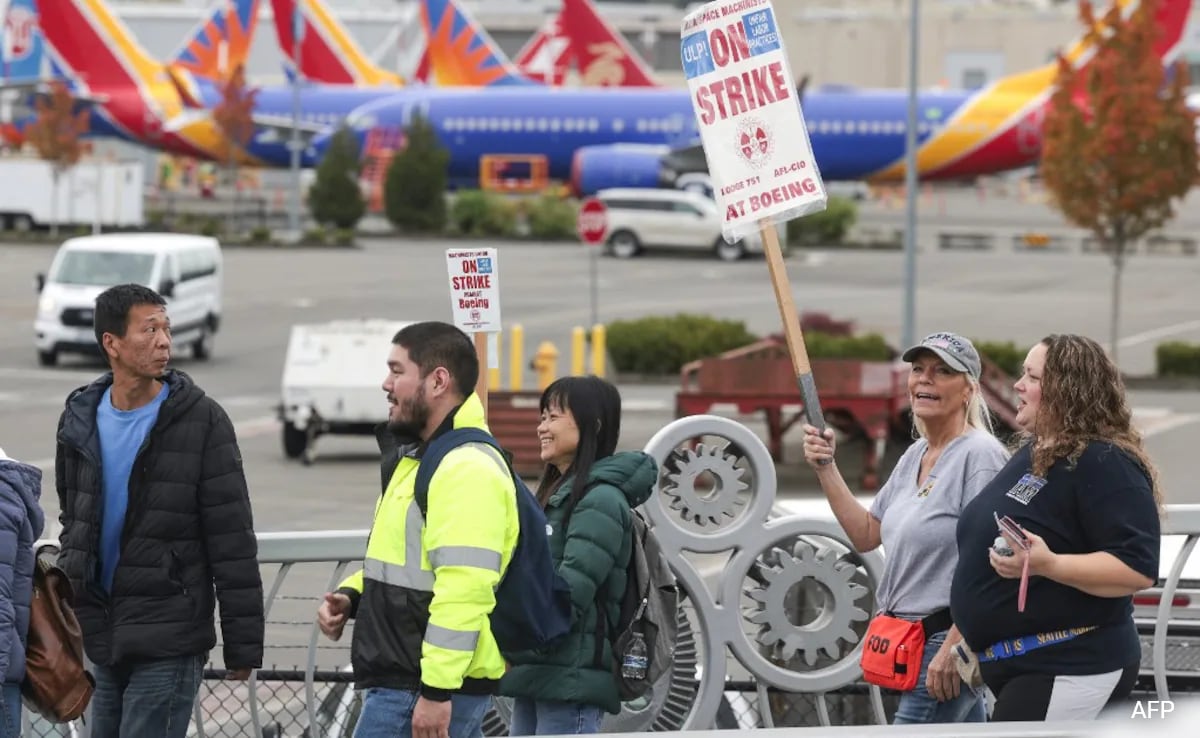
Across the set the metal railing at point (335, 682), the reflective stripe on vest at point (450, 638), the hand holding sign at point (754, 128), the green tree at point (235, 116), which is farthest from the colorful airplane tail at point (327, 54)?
the reflective stripe on vest at point (450, 638)

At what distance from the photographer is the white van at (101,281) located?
1103 inches

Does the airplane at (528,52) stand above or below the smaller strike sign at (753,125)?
above

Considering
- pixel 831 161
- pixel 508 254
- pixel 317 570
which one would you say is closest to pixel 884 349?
pixel 317 570

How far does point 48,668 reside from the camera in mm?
5512

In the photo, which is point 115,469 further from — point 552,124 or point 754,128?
point 552,124

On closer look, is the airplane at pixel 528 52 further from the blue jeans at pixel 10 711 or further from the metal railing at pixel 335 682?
the blue jeans at pixel 10 711

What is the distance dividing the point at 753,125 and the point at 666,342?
22.6 meters

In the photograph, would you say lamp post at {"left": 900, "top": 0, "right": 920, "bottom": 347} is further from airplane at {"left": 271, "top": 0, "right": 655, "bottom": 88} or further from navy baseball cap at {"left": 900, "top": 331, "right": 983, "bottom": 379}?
airplane at {"left": 271, "top": 0, "right": 655, "bottom": 88}

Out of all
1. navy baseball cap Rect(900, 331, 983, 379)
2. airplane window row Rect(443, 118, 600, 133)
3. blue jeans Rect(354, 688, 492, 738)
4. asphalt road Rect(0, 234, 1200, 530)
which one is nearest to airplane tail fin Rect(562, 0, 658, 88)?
airplane window row Rect(443, 118, 600, 133)

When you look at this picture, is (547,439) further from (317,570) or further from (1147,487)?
(317,570)

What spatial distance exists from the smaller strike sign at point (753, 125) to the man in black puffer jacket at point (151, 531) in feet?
5.46

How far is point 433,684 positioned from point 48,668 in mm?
1265

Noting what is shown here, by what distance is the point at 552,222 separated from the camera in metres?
57.1

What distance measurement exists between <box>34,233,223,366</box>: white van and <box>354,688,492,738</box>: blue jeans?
23165 millimetres
